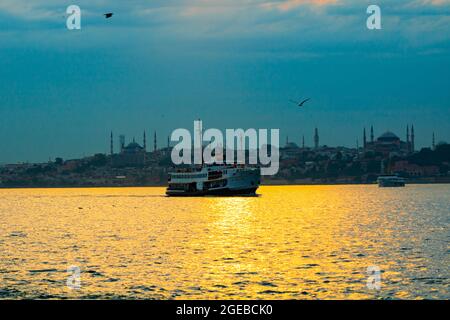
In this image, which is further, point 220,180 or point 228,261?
point 220,180

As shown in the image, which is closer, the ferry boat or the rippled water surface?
the rippled water surface

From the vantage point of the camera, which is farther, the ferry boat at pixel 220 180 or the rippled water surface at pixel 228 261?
the ferry boat at pixel 220 180

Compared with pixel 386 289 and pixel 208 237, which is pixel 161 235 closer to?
pixel 208 237

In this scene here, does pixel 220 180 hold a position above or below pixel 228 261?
above

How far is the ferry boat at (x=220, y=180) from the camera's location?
147 metres

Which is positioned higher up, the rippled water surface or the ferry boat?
the ferry boat

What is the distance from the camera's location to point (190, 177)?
6014 inches

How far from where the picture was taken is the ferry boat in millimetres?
147250

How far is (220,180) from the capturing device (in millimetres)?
147000

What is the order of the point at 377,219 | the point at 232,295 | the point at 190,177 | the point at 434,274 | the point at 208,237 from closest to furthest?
1. the point at 232,295
2. the point at 434,274
3. the point at 208,237
4. the point at 377,219
5. the point at 190,177

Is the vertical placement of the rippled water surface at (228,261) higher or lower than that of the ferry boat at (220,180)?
lower
